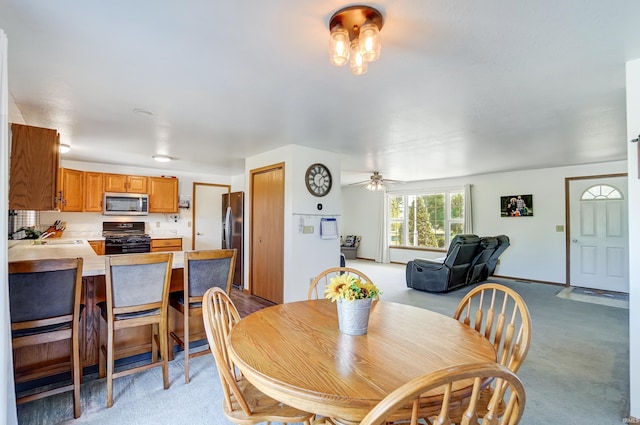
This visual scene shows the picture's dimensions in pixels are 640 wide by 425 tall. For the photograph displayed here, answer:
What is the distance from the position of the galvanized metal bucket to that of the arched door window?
626 cm

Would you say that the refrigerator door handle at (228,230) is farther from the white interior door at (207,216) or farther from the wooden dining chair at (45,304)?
the wooden dining chair at (45,304)

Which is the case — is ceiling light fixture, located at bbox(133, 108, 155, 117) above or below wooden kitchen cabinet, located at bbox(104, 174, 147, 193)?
above

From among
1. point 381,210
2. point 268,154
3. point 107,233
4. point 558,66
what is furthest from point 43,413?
point 381,210

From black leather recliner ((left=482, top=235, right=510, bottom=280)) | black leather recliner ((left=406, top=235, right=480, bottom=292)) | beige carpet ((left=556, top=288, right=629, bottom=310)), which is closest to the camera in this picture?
beige carpet ((left=556, top=288, right=629, bottom=310))

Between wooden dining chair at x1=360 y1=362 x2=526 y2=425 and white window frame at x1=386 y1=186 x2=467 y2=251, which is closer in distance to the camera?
wooden dining chair at x1=360 y1=362 x2=526 y2=425

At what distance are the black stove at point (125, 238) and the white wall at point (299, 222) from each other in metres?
2.87

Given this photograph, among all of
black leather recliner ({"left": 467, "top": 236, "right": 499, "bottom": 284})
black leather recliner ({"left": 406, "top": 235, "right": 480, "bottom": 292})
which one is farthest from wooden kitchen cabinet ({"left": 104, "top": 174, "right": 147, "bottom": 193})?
black leather recliner ({"left": 467, "top": 236, "right": 499, "bottom": 284})

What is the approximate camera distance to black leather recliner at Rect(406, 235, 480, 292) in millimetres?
A: 5035

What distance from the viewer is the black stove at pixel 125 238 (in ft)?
17.1

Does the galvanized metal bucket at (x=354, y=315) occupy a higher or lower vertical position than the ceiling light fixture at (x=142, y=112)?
lower

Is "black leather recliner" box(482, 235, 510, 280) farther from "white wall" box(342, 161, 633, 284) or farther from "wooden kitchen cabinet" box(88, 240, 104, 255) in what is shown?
"wooden kitchen cabinet" box(88, 240, 104, 255)

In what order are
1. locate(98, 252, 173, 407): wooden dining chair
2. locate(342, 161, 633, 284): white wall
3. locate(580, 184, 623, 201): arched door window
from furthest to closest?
locate(342, 161, 633, 284): white wall < locate(580, 184, 623, 201): arched door window < locate(98, 252, 173, 407): wooden dining chair

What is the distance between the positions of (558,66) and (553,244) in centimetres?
508

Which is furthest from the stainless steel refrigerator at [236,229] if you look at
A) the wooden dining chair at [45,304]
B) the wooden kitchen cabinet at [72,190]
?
the wooden dining chair at [45,304]
